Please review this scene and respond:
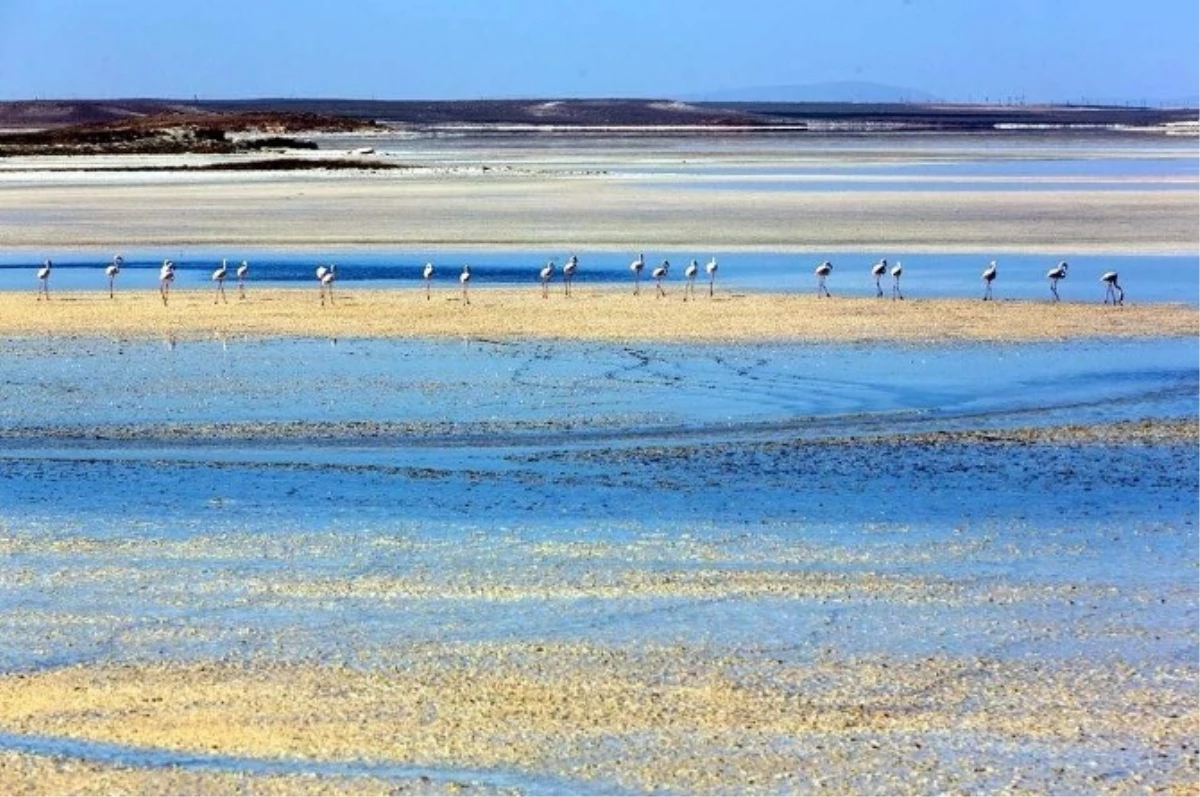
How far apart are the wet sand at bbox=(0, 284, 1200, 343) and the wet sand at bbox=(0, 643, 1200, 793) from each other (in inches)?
479

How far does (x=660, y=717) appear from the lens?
838 centimetres

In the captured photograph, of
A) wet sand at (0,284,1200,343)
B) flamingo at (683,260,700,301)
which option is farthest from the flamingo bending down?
flamingo at (683,260,700,301)

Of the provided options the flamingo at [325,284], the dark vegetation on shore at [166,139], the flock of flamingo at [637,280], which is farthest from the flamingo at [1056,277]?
the dark vegetation on shore at [166,139]

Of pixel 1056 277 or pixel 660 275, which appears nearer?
pixel 1056 277

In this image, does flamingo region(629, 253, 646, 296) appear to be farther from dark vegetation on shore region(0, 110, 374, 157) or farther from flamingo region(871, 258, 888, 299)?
dark vegetation on shore region(0, 110, 374, 157)

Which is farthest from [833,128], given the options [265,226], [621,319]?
[621,319]

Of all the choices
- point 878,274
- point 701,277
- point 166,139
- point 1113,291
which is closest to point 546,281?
point 701,277

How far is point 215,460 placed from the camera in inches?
575

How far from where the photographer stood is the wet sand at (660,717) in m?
7.73

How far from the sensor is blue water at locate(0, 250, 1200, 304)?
26.4m

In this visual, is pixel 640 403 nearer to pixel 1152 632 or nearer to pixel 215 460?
pixel 215 460

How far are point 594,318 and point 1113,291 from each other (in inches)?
278

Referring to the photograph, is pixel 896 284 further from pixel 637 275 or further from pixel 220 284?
pixel 220 284

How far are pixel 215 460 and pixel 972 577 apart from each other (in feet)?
20.4
